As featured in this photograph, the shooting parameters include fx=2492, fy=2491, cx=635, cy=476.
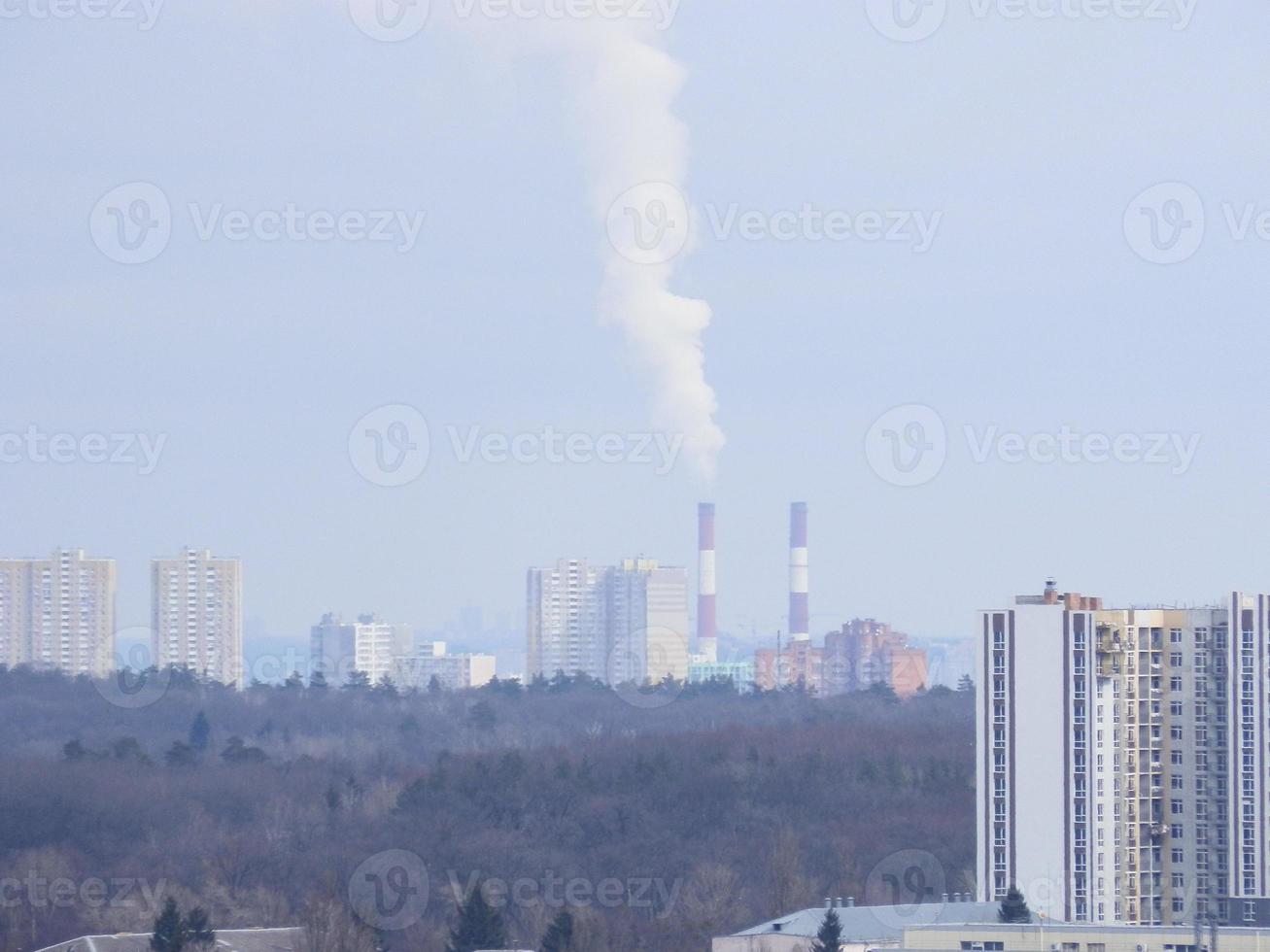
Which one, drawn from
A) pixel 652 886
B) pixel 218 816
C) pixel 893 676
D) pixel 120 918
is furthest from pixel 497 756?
pixel 893 676

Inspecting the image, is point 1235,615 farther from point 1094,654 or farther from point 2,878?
point 2,878

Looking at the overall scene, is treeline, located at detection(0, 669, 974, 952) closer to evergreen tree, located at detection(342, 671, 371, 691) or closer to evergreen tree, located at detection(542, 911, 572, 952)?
evergreen tree, located at detection(542, 911, 572, 952)

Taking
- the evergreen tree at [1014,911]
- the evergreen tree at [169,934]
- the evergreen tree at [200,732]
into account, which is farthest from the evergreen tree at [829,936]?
the evergreen tree at [200,732]

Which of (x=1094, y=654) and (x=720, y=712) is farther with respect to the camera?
(x=720, y=712)

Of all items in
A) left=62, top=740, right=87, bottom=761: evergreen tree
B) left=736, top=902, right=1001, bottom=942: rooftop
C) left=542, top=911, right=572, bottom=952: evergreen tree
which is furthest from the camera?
left=62, top=740, right=87, bottom=761: evergreen tree

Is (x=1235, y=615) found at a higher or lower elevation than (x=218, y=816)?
higher

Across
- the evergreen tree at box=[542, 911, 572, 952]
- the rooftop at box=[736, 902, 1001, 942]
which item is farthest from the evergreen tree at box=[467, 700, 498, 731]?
the evergreen tree at box=[542, 911, 572, 952]
